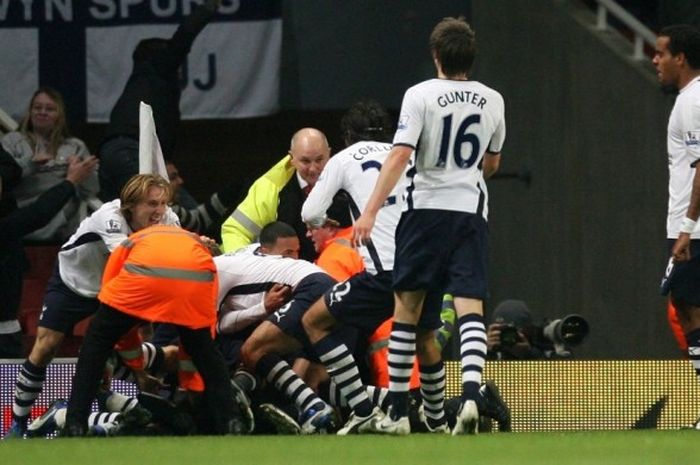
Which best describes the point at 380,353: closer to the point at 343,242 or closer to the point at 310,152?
the point at 343,242

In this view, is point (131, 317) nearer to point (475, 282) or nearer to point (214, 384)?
point (214, 384)

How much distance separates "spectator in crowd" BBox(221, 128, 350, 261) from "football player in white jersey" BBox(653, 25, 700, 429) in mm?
2279

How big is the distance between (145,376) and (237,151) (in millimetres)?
6117

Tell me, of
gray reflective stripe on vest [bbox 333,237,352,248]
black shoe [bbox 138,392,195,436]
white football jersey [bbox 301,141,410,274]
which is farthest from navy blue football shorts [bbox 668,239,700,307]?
black shoe [bbox 138,392,195,436]

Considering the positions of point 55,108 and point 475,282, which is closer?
point 475,282

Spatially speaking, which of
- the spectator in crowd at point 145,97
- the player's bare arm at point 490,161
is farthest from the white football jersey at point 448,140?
the spectator in crowd at point 145,97

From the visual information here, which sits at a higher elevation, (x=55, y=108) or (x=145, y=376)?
(x=55, y=108)

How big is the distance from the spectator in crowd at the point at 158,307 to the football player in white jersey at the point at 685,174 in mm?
2194

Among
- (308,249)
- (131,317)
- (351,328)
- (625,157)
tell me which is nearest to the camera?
(131,317)

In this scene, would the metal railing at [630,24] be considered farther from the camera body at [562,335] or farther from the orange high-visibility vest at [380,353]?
the orange high-visibility vest at [380,353]

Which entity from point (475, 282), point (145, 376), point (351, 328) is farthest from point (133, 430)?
point (475, 282)

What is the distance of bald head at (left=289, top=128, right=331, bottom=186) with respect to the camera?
41.4ft

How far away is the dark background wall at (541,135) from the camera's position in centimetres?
1598

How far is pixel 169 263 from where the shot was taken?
35.8 ft
